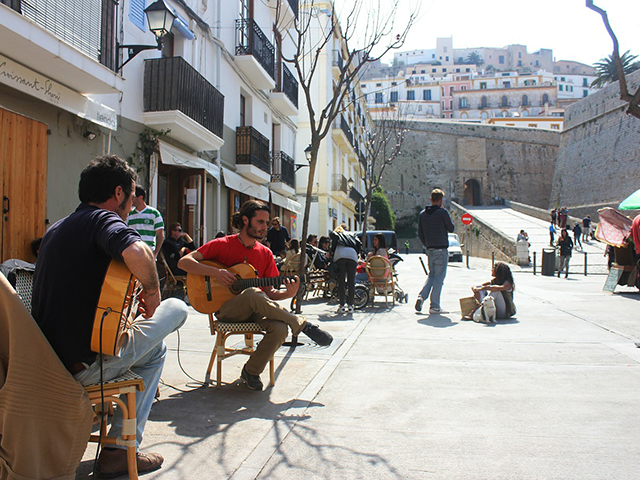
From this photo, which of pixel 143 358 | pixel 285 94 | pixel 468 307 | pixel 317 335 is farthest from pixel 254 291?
pixel 285 94

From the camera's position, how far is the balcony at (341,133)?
29.4 meters

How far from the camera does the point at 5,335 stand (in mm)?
2012

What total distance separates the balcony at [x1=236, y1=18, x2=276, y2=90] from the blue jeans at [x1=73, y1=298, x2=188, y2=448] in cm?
1302

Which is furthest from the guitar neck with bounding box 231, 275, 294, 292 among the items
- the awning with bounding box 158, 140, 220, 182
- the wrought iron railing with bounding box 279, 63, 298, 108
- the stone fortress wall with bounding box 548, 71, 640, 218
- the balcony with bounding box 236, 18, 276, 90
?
the stone fortress wall with bounding box 548, 71, 640, 218

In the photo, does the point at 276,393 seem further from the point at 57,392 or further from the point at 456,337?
the point at 456,337

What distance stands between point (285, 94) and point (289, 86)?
1.17 m

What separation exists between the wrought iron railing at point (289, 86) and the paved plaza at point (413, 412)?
47.4ft

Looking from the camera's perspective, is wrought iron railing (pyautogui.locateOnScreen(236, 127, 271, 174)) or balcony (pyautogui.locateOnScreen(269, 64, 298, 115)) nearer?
wrought iron railing (pyautogui.locateOnScreen(236, 127, 271, 174))

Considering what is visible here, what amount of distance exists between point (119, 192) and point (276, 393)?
211cm

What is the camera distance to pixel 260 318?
13.1ft

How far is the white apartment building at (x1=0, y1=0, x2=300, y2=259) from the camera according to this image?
709 cm

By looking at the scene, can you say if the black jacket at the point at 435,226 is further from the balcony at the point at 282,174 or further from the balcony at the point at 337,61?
the balcony at the point at 337,61

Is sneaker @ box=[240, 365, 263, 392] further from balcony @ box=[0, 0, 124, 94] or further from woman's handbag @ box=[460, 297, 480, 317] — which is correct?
balcony @ box=[0, 0, 124, 94]

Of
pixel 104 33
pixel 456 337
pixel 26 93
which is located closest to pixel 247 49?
pixel 104 33
